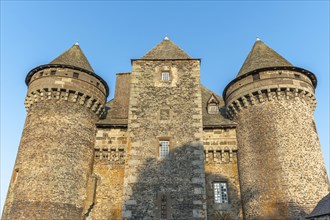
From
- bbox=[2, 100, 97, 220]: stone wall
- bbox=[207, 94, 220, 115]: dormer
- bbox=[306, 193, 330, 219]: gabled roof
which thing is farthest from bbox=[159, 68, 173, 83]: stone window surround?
bbox=[306, 193, 330, 219]: gabled roof

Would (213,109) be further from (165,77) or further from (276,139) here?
(276,139)

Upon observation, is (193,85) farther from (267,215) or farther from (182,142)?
(267,215)

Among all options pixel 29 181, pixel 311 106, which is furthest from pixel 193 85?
pixel 29 181

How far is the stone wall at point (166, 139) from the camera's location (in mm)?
15250

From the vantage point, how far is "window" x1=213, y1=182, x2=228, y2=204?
56.7 feet

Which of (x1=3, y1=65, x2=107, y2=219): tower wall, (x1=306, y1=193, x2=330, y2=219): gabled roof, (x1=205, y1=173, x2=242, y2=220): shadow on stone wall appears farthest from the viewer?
(x1=205, y1=173, x2=242, y2=220): shadow on stone wall

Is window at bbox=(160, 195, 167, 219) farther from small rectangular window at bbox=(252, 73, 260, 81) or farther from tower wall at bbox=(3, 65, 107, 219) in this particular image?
small rectangular window at bbox=(252, 73, 260, 81)

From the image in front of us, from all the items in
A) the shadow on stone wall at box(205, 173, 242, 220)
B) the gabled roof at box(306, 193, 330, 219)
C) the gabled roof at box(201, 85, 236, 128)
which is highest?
the gabled roof at box(201, 85, 236, 128)

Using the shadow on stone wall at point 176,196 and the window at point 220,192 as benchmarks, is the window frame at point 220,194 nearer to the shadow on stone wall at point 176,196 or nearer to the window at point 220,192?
the window at point 220,192

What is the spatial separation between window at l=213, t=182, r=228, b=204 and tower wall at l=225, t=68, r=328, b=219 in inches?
41.8

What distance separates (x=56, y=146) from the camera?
55.1ft

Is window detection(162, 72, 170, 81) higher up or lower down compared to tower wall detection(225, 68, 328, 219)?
higher up

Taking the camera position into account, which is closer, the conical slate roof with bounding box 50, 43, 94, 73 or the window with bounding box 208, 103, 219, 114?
the conical slate roof with bounding box 50, 43, 94, 73

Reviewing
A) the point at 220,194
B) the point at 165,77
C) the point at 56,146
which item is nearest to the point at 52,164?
the point at 56,146
